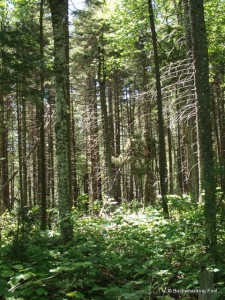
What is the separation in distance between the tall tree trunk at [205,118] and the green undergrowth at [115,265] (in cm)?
45

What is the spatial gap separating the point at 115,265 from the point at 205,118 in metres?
3.05

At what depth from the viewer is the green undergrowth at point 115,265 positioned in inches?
175

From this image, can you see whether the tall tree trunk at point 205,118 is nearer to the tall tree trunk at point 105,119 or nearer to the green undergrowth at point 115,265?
the green undergrowth at point 115,265

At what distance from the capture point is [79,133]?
22.0 m

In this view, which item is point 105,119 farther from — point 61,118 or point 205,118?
point 205,118

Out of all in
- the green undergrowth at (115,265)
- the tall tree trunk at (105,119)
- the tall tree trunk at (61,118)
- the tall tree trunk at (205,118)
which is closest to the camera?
the green undergrowth at (115,265)

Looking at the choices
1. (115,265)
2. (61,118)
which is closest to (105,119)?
→ (61,118)

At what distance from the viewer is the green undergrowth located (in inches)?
175

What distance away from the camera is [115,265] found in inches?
213

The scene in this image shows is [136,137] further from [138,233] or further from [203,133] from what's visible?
[203,133]

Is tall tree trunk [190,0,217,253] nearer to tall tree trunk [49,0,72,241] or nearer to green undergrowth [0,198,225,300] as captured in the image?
green undergrowth [0,198,225,300]

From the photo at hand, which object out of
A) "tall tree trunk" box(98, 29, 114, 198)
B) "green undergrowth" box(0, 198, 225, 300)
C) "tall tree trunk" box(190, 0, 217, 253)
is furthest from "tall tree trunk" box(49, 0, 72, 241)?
"tall tree trunk" box(98, 29, 114, 198)

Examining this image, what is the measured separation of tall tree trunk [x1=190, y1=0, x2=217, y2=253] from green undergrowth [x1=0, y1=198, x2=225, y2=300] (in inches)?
17.6

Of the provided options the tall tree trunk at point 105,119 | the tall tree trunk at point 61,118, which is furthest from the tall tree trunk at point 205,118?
the tall tree trunk at point 105,119
